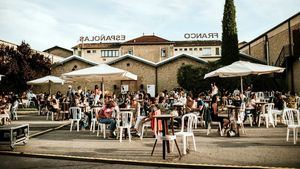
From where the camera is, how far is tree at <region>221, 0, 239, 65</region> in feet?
106

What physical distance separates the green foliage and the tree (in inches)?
771

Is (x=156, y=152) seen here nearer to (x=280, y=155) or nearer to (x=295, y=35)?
(x=280, y=155)

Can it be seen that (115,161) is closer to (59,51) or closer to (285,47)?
(285,47)

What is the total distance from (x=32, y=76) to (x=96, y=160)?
24617mm

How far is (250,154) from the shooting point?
734 centimetres

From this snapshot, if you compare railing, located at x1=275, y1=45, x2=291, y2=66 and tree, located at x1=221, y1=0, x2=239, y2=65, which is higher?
A: tree, located at x1=221, y1=0, x2=239, y2=65

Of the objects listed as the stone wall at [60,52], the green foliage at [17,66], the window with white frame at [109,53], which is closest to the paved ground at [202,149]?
the green foliage at [17,66]

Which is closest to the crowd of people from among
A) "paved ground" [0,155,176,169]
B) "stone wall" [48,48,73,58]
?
"paved ground" [0,155,176,169]

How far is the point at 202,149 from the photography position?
818 cm

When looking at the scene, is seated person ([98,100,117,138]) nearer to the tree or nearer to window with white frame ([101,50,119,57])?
the tree

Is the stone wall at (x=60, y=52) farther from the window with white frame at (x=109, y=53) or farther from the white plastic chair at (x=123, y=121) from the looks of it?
the white plastic chair at (x=123, y=121)

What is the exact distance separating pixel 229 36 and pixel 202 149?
26.7 m

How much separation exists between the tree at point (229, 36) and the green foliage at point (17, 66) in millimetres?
19582

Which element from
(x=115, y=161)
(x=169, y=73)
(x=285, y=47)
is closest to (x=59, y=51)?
(x=169, y=73)
